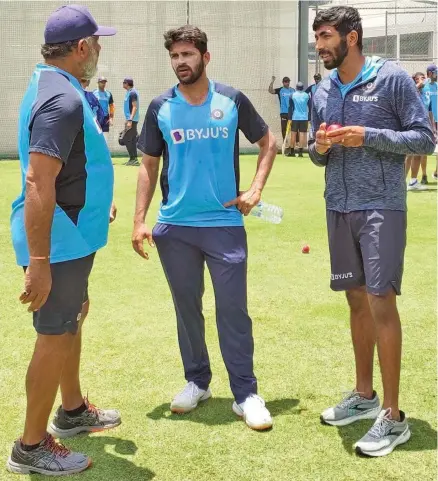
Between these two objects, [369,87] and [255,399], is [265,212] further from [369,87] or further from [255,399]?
[369,87]

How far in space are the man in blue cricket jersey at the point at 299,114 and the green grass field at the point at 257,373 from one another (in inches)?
556

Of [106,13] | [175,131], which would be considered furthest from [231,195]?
[106,13]

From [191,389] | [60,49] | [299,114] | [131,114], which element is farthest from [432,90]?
[60,49]

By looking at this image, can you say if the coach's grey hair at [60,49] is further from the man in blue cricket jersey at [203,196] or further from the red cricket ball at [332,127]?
the red cricket ball at [332,127]

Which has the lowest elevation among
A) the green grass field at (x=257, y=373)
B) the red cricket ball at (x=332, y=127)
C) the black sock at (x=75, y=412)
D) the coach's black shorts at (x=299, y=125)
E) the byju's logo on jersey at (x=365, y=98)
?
the green grass field at (x=257, y=373)

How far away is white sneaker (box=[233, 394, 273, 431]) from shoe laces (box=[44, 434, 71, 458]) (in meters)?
1.04

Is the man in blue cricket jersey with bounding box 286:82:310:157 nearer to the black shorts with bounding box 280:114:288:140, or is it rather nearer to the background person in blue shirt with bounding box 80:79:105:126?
the black shorts with bounding box 280:114:288:140

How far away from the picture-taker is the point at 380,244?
393 centimetres

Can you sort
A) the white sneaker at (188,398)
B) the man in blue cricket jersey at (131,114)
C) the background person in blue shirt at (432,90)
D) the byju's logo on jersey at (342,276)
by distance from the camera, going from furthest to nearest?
the man in blue cricket jersey at (131,114), the background person in blue shirt at (432,90), the white sneaker at (188,398), the byju's logo on jersey at (342,276)

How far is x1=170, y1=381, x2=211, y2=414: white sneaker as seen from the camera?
4.43m

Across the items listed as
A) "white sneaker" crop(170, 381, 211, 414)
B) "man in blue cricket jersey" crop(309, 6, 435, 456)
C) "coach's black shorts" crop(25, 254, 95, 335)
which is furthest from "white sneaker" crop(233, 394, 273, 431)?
"coach's black shorts" crop(25, 254, 95, 335)

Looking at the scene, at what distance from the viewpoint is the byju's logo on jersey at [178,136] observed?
4305 millimetres

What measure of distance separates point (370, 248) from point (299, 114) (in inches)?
753

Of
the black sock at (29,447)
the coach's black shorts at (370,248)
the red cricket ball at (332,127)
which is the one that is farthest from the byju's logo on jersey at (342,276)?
the black sock at (29,447)
